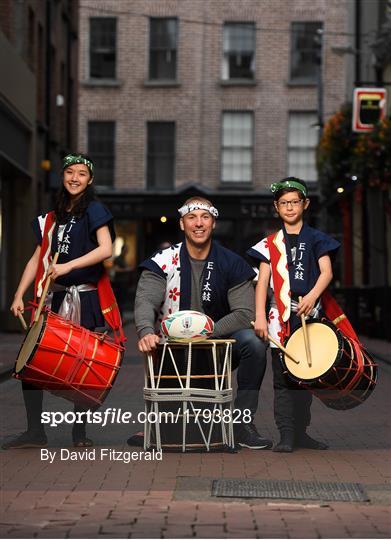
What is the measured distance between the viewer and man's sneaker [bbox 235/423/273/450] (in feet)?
29.2

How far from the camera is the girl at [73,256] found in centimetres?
891

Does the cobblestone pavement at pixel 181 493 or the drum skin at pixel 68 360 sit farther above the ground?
the drum skin at pixel 68 360

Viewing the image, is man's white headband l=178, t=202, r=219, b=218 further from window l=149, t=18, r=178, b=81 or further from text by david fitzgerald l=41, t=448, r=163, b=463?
window l=149, t=18, r=178, b=81

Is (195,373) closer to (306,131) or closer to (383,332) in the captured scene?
(383,332)

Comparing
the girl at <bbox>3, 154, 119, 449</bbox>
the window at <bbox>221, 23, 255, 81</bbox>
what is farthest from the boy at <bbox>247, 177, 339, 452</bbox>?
the window at <bbox>221, 23, 255, 81</bbox>

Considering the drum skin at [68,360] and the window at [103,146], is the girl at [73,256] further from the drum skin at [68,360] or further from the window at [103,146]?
the window at [103,146]

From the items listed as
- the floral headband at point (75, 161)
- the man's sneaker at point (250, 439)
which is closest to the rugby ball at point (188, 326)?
A: the man's sneaker at point (250, 439)

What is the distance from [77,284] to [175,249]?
68 centimetres

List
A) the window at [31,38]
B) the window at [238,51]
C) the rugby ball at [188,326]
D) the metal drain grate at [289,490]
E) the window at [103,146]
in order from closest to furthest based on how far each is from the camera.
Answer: the metal drain grate at [289,490]
the rugby ball at [188,326]
the window at [31,38]
the window at [238,51]
the window at [103,146]

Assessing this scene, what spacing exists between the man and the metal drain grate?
52.7 inches

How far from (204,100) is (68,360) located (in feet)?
114

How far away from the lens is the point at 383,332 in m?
24.7

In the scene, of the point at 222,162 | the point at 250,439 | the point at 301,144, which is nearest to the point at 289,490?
the point at 250,439

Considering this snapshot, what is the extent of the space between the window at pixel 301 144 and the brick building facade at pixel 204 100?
31 mm
